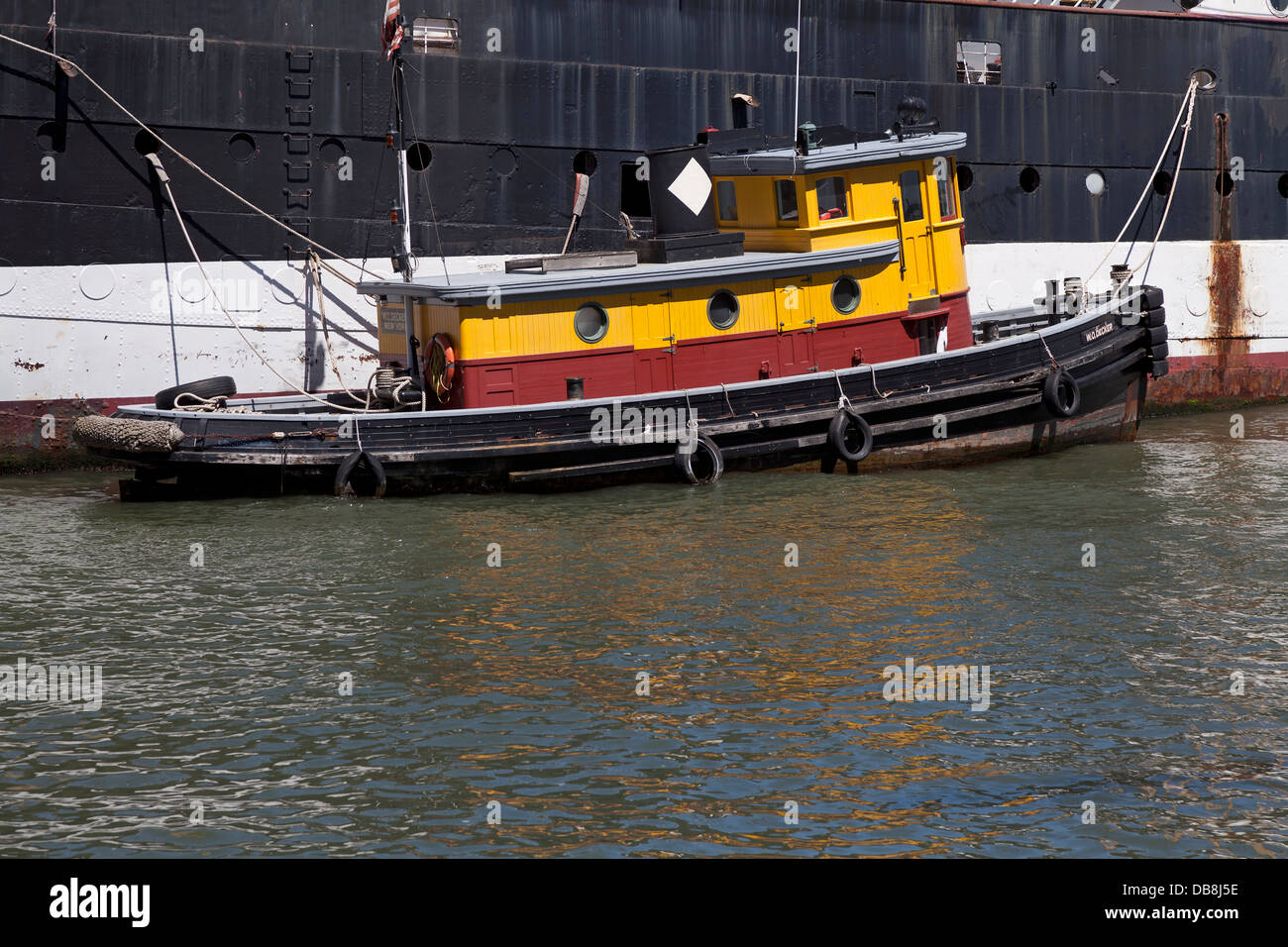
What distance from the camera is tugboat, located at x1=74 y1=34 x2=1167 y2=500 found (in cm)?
1482

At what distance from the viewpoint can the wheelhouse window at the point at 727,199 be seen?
1752cm

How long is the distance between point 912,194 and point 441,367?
242 inches

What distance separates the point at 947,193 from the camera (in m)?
17.5

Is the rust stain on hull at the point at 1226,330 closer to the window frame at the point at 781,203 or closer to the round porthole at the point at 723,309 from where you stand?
the window frame at the point at 781,203

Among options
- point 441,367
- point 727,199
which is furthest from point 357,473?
point 727,199

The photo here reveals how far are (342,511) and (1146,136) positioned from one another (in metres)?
14.2

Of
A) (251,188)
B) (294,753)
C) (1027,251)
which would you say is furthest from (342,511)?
(1027,251)

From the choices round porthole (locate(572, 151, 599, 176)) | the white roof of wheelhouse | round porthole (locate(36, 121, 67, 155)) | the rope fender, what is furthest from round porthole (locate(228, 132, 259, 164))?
the white roof of wheelhouse

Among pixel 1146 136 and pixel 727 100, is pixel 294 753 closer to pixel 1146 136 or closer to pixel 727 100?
pixel 727 100

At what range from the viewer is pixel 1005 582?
11469 millimetres

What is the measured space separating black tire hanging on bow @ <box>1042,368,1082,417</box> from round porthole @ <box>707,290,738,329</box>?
385 centimetres

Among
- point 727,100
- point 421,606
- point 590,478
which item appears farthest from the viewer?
point 727,100

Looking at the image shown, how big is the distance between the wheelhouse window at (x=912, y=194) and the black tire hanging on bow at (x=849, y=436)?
2.80 metres
